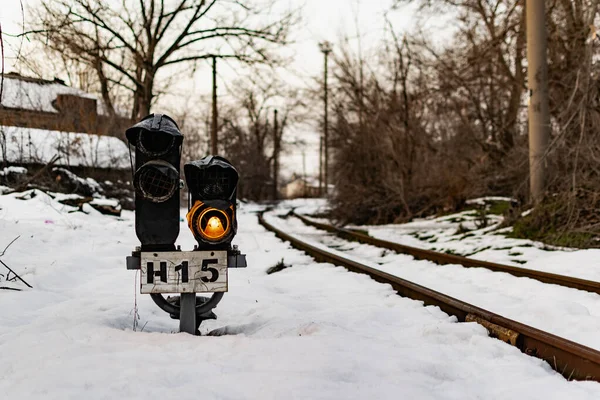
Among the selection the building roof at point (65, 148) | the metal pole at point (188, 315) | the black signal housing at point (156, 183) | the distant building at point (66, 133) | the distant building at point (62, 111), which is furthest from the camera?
the building roof at point (65, 148)

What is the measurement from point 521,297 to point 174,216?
11.1 ft

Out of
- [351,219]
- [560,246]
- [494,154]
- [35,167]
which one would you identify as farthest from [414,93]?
[35,167]

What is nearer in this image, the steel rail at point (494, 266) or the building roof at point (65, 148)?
the steel rail at point (494, 266)

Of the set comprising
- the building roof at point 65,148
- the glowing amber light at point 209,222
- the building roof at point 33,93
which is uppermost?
the building roof at point 33,93

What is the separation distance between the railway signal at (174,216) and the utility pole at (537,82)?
8.10 meters

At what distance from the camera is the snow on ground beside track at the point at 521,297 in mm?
3569

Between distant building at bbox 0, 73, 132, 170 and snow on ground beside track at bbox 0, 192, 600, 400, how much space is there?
7.88 metres

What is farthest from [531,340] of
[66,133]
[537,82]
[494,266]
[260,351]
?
[66,133]

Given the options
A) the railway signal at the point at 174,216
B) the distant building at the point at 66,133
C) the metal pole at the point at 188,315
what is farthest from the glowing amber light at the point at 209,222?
the distant building at the point at 66,133

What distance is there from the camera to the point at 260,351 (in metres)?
2.67

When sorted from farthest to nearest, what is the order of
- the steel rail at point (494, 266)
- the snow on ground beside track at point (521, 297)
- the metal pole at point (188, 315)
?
the steel rail at point (494, 266)
the snow on ground beside track at point (521, 297)
the metal pole at point (188, 315)

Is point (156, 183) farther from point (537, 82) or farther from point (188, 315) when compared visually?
point (537, 82)

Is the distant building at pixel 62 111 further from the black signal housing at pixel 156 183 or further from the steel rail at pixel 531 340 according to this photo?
the steel rail at pixel 531 340

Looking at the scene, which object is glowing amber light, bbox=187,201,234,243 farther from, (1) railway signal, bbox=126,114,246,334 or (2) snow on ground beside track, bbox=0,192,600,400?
(2) snow on ground beside track, bbox=0,192,600,400
